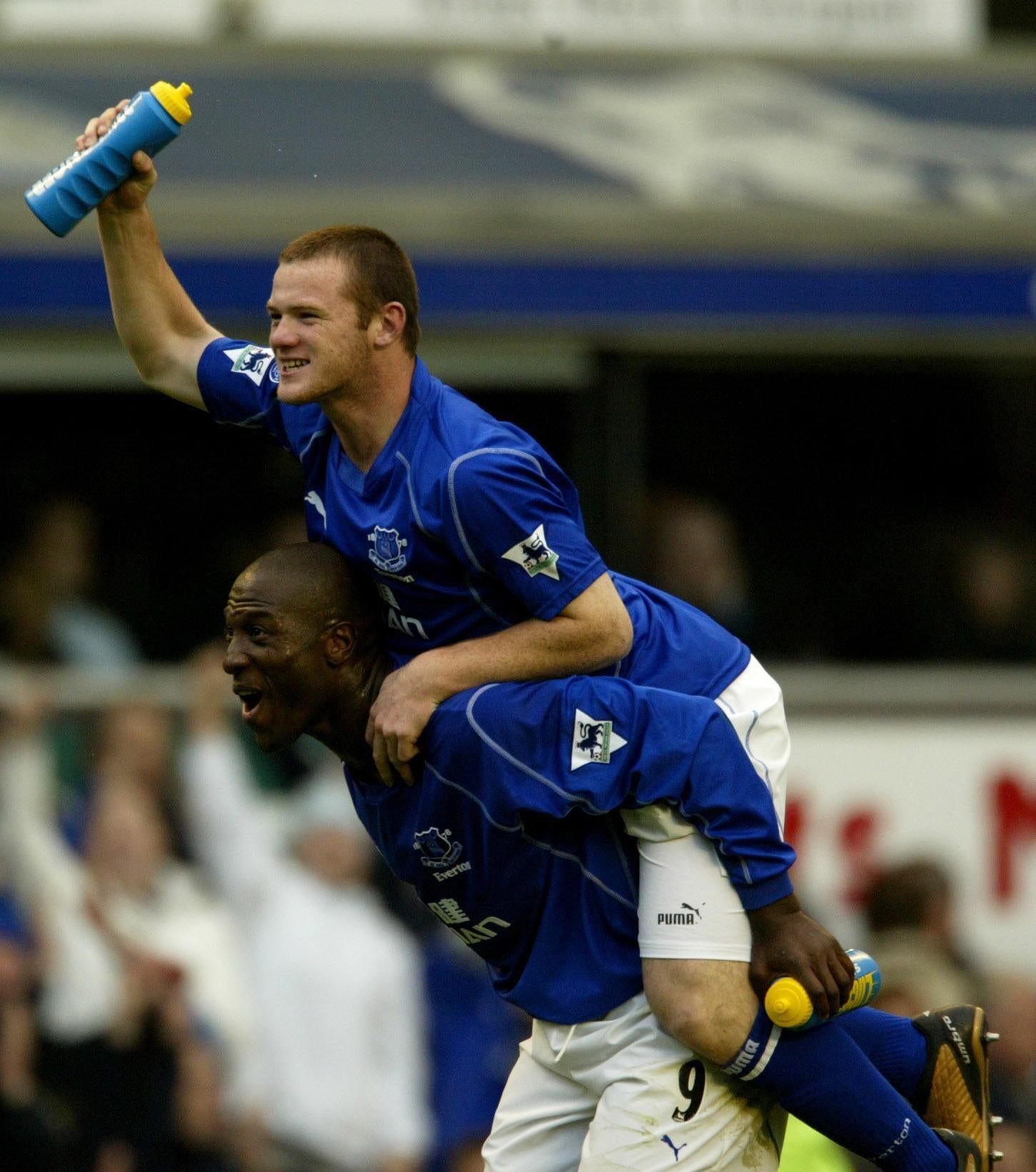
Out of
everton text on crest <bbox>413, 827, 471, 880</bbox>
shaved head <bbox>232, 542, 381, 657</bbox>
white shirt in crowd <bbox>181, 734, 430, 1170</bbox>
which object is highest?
shaved head <bbox>232, 542, 381, 657</bbox>

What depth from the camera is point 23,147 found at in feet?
27.1

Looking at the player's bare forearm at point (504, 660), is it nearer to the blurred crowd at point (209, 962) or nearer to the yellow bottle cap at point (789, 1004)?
the yellow bottle cap at point (789, 1004)

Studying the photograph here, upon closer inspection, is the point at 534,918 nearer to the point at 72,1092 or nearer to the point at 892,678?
the point at 72,1092

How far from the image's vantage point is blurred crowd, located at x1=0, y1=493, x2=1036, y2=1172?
7.84 meters

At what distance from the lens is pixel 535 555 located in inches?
154

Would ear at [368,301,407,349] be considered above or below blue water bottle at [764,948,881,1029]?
above

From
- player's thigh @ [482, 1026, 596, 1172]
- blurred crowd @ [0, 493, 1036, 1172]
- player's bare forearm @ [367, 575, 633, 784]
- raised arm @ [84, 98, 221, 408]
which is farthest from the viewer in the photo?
blurred crowd @ [0, 493, 1036, 1172]

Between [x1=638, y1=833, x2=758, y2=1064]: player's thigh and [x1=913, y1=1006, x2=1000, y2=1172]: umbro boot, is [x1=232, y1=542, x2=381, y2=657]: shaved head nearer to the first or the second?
[x1=638, y1=833, x2=758, y2=1064]: player's thigh

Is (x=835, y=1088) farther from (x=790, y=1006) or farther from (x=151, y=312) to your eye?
(x=151, y=312)

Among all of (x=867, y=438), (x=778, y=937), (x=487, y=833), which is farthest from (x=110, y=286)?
(x=867, y=438)

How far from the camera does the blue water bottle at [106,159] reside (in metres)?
4.04

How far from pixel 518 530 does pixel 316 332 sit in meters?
0.50

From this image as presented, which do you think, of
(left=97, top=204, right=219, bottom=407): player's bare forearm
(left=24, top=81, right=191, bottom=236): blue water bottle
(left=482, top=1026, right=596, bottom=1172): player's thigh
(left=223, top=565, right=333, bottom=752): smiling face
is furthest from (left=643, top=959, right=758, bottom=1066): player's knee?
(left=24, top=81, right=191, bottom=236): blue water bottle

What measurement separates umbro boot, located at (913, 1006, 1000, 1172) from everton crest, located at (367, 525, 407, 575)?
1.46 meters
